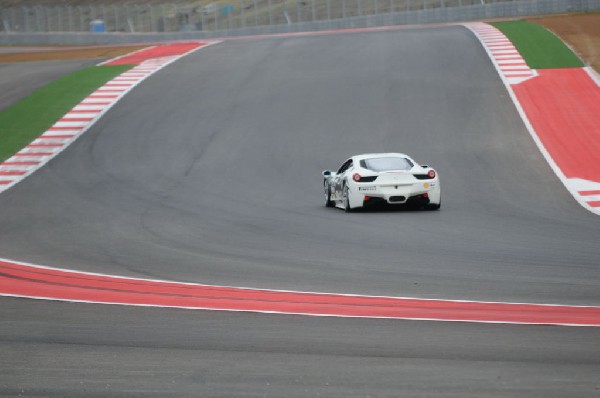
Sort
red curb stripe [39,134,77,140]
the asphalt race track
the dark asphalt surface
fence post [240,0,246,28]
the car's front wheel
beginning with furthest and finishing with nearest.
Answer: fence post [240,0,246,28], the dark asphalt surface, red curb stripe [39,134,77,140], the car's front wheel, the asphalt race track

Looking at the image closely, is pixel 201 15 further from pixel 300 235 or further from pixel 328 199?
pixel 300 235

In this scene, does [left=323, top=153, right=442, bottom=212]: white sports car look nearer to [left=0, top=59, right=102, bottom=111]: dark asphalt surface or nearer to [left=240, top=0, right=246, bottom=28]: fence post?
[left=0, top=59, right=102, bottom=111]: dark asphalt surface

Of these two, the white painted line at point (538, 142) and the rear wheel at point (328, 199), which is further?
the white painted line at point (538, 142)

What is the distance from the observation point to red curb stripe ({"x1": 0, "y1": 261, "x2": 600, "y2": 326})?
8.13m

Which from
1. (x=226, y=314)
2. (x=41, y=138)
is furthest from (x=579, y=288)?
(x=41, y=138)

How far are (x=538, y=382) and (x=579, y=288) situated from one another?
11.9 feet

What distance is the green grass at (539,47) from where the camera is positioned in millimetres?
34047

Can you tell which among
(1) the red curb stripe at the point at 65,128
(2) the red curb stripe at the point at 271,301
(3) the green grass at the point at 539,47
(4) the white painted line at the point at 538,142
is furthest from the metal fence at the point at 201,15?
(2) the red curb stripe at the point at 271,301

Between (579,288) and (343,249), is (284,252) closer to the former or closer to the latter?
(343,249)

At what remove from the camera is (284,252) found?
1257 cm

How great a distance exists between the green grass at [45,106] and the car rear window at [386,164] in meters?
12.0

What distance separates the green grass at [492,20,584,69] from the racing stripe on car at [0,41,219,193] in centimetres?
1248

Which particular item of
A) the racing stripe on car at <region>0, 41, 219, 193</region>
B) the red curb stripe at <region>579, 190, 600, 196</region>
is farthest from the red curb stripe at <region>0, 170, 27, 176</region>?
the red curb stripe at <region>579, 190, 600, 196</region>

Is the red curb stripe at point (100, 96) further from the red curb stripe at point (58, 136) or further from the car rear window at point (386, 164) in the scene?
the car rear window at point (386, 164)
